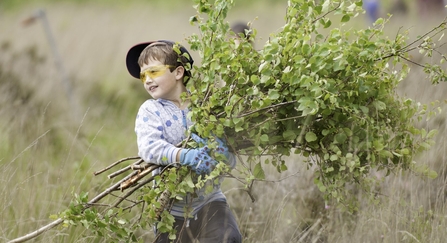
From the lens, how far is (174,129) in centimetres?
335

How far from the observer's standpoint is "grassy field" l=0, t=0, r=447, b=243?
159 inches

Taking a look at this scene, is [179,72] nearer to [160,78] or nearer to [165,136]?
[160,78]

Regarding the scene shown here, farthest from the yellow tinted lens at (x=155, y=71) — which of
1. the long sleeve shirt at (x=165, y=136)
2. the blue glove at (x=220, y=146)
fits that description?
the blue glove at (x=220, y=146)

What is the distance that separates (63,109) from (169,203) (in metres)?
5.82

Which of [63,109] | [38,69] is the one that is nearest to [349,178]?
[63,109]

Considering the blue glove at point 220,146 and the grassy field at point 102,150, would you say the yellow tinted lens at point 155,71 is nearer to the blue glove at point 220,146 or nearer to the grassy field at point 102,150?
the blue glove at point 220,146

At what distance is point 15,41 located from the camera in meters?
12.9

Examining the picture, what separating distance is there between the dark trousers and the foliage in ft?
1.06

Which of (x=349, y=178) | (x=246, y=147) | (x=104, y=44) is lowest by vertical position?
(x=349, y=178)

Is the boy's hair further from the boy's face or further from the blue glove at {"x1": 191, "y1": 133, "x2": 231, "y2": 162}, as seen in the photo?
the blue glove at {"x1": 191, "y1": 133, "x2": 231, "y2": 162}

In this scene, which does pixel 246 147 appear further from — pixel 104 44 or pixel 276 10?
pixel 276 10

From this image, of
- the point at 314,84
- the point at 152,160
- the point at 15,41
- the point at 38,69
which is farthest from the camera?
the point at 15,41

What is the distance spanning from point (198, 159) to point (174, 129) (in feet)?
0.96

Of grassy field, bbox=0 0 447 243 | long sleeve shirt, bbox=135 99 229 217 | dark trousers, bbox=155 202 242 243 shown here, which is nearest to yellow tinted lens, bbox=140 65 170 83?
long sleeve shirt, bbox=135 99 229 217
